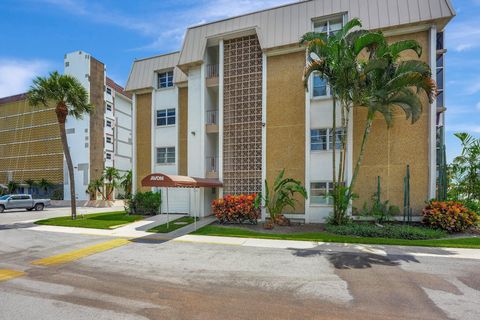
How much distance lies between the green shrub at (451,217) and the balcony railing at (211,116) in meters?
13.8

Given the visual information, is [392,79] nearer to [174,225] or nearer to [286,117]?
[286,117]

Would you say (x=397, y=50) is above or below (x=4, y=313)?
above

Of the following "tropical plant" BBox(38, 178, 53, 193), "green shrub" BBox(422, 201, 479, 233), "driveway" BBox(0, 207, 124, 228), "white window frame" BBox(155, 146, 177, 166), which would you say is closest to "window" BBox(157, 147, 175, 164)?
"white window frame" BBox(155, 146, 177, 166)

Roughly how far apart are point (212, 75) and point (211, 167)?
654 cm

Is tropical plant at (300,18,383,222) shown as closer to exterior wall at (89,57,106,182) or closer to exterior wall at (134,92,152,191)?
exterior wall at (134,92,152,191)

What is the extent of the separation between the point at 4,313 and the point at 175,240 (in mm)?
7393

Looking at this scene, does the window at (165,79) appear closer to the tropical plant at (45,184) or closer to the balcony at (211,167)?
the balcony at (211,167)

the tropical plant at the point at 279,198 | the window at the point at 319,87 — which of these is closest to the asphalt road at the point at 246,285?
the tropical plant at the point at 279,198

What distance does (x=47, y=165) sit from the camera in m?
41.2

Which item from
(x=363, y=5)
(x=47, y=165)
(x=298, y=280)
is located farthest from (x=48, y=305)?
(x=47, y=165)

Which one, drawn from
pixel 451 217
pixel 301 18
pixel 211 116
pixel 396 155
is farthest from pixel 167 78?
pixel 451 217

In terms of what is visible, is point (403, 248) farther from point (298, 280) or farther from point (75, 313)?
point (75, 313)

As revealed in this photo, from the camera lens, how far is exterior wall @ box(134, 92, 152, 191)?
22.4m

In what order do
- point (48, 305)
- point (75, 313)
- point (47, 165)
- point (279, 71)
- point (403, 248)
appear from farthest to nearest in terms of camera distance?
point (47, 165) < point (279, 71) < point (403, 248) < point (48, 305) < point (75, 313)
